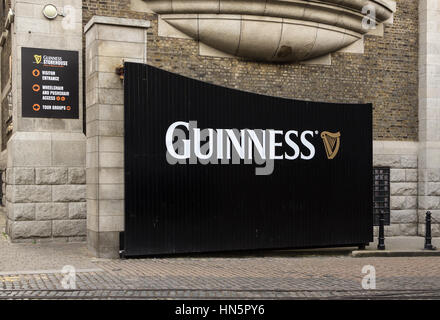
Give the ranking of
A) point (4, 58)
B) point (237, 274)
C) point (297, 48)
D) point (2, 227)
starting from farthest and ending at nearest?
point (4, 58) < point (2, 227) < point (297, 48) < point (237, 274)

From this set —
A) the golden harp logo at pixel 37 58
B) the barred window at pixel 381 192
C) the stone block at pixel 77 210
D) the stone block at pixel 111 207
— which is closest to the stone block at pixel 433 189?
the barred window at pixel 381 192

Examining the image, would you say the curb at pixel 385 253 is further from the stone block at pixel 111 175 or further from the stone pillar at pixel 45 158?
the stone pillar at pixel 45 158

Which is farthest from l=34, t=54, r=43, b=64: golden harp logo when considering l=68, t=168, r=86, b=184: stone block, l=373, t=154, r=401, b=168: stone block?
l=373, t=154, r=401, b=168: stone block

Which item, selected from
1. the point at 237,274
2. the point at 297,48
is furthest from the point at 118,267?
the point at 297,48

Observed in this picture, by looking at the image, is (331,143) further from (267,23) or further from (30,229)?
(30,229)

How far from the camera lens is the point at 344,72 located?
52.0 ft

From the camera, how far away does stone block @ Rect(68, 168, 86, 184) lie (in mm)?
13563

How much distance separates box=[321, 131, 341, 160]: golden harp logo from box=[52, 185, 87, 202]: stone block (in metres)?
5.74

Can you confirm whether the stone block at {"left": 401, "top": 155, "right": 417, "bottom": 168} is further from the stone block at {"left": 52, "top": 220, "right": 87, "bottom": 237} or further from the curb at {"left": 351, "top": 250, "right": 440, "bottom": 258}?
the stone block at {"left": 52, "top": 220, "right": 87, "bottom": 237}

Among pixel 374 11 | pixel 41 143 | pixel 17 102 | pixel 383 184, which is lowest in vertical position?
pixel 383 184

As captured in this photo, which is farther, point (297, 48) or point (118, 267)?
point (297, 48)

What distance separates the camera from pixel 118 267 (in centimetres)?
1023

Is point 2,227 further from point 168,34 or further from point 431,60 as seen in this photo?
point 431,60

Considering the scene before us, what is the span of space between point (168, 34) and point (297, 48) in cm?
333
